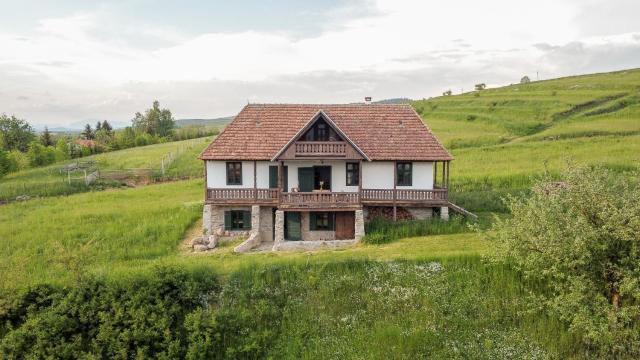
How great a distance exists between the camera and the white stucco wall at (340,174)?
2867 cm

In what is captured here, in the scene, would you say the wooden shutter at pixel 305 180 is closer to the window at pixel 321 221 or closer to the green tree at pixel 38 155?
the window at pixel 321 221

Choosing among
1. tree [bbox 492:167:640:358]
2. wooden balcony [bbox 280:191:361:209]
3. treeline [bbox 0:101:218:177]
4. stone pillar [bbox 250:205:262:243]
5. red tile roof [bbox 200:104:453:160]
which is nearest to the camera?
tree [bbox 492:167:640:358]

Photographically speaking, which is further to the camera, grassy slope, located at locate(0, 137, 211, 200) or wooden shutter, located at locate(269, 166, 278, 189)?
grassy slope, located at locate(0, 137, 211, 200)

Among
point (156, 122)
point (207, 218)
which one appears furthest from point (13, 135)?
point (207, 218)

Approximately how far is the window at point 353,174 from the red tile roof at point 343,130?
122cm

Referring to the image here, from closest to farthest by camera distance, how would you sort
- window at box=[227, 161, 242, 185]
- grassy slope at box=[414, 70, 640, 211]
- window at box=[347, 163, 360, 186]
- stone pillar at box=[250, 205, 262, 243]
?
stone pillar at box=[250, 205, 262, 243], window at box=[347, 163, 360, 186], window at box=[227, 161, 242, 185], grassy slope at box=[414, 70, 640, 211]

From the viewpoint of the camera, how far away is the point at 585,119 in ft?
203

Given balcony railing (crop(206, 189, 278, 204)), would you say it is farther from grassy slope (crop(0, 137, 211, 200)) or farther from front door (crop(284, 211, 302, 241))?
grassy slope (crop(0, 137, 211, 200))

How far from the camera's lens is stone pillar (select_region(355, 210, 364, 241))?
26.5 m

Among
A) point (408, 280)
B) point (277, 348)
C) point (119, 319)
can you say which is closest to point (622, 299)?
point (408, 280)

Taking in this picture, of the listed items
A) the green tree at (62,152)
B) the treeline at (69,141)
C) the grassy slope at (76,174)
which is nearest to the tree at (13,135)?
the treeline at (69,141)

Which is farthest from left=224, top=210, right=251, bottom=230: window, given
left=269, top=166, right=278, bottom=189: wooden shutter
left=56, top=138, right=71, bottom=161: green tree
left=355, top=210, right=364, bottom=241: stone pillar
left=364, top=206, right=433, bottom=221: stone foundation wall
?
left=56, top=138, right=71, bottom=161: green tree

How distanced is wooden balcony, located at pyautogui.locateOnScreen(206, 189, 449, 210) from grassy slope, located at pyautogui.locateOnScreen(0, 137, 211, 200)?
80.4ft

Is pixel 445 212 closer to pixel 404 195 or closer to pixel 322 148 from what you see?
pixel 404 195
